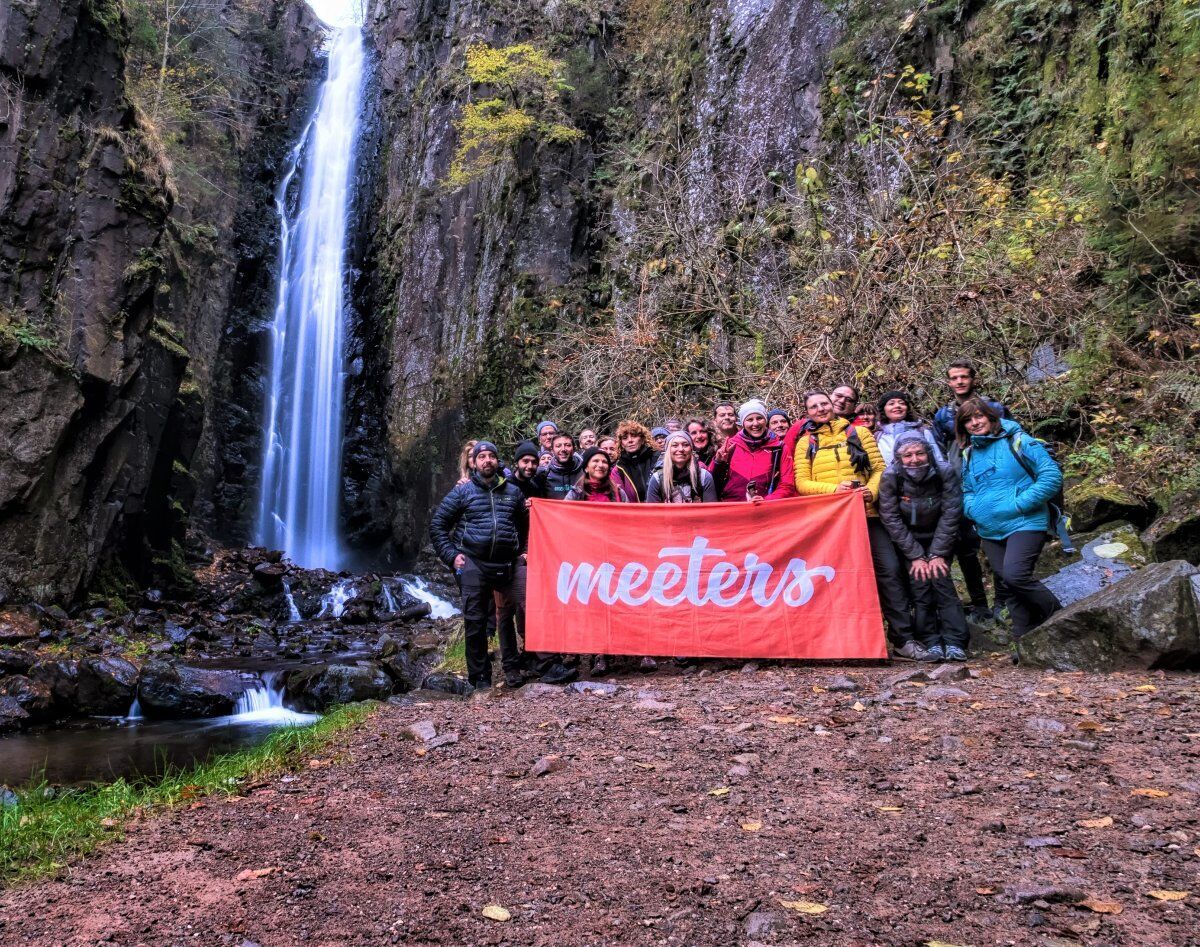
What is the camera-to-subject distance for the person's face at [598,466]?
6746mm

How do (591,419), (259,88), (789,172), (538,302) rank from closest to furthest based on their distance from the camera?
(591,419), (789,172), (538,302), (259,88)

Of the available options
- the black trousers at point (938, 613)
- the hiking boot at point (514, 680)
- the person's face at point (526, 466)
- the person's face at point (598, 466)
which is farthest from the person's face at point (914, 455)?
the hiking boot at point (514, 680)

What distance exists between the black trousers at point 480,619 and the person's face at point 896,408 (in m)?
3.57

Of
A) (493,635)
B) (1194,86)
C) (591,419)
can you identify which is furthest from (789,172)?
(493,635)

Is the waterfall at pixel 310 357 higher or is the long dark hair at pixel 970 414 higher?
the waterfall at pixel 310 357

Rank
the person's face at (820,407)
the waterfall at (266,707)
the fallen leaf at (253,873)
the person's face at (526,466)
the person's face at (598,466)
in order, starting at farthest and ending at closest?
the waterfall at (266,707), the person's face at (526,466), the person's face at (598,466), the person's face at (820,407), the fallen leaf at (253,873)

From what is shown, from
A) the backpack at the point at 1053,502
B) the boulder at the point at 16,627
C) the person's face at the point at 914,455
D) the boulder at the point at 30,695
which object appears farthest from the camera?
the boulder at the point at 16,627

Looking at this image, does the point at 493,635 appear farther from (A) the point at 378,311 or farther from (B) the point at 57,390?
(A) the point at 378,311

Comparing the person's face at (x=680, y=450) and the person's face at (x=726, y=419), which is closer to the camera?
the person's face at (x=680, y=450)

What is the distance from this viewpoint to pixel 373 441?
2484 centimetres

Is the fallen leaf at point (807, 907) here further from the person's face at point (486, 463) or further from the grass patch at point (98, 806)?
the person's face at point (486, 463)

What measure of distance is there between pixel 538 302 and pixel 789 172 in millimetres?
7302

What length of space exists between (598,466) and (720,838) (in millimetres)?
3975

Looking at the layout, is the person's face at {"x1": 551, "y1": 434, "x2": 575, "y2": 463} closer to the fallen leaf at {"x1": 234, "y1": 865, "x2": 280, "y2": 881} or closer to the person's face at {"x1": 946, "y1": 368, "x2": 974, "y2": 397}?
the person's face at {"x1": 946, "y1": 368, "x2": 974, "y2": 397}
